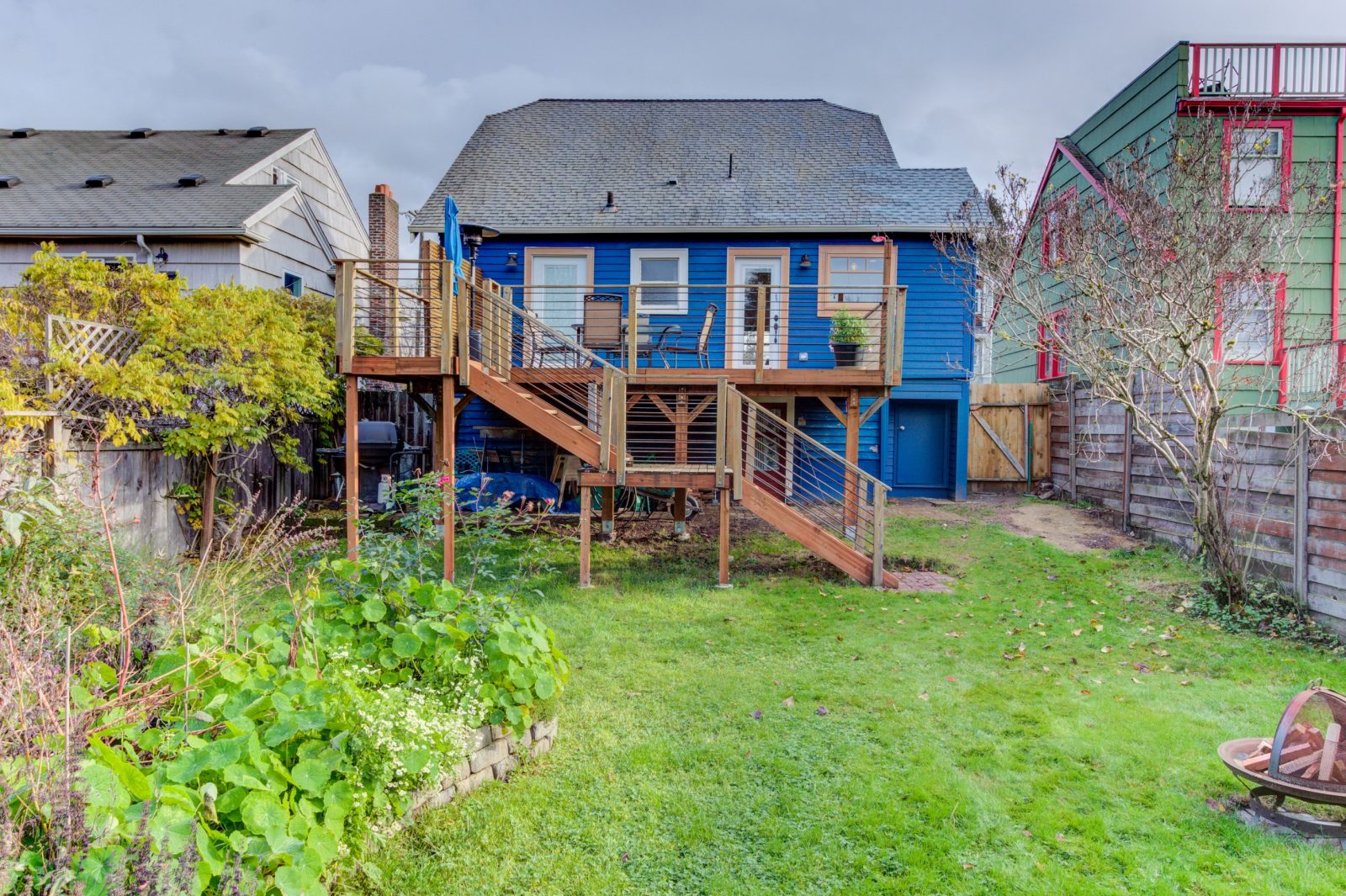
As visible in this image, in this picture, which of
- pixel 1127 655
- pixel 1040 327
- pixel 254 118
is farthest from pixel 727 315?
pixel 254 118

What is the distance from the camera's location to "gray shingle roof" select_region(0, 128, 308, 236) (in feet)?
40.7

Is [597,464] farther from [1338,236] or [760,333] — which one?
[1338,236]

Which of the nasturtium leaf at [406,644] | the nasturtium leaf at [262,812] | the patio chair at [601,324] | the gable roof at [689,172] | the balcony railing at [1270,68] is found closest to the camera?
the nasturtium leaf at [262,812]

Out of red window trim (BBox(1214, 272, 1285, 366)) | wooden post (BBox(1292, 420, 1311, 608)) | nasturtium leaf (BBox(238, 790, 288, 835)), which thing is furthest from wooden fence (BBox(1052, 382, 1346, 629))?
nasturtium leaf (BBox(238, 790, 288, 835))

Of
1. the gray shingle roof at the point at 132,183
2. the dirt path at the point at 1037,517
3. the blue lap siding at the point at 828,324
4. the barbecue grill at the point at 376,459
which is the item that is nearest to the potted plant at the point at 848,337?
the blue lap siding at the point at 828,324

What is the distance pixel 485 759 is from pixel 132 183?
50.2 feet

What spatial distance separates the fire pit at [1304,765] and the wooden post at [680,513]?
713 cm

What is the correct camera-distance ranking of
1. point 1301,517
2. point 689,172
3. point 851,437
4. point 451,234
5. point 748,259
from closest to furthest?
point 1301,517
point 451,234
point 851,437
point 748,259
point 689,172

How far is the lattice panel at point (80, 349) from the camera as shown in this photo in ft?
23.2

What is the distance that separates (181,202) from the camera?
13117 millimetres

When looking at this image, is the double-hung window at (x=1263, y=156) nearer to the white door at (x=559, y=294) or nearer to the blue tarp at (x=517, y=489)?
the white door at (x=559, y=294)

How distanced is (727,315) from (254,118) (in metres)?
15.0

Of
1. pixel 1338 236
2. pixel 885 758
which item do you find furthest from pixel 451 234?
pixel 1338 236

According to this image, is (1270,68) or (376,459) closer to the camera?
(1270,68)
